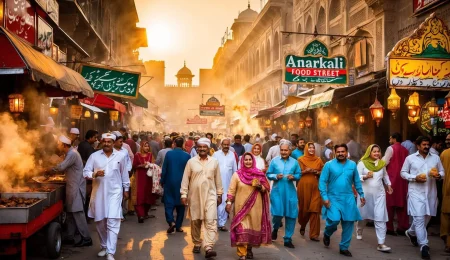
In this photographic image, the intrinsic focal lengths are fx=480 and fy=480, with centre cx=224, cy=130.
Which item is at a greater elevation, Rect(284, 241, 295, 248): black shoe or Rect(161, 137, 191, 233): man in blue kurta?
Rect(161, 137, 191, 233): man in blue kurta

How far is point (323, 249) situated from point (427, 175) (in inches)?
75.5

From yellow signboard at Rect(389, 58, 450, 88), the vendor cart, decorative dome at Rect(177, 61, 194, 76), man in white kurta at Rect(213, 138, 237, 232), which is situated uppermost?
decorative dome at Rect(177, 61, 194, 76)

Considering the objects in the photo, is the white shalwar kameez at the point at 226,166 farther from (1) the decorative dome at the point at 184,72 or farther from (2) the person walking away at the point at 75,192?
(1) the decorative dome at the point at 184,72

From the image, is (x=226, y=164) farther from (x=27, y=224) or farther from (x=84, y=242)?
(x=27, y=224)

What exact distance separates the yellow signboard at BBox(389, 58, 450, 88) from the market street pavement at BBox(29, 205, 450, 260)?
2928 millimetres

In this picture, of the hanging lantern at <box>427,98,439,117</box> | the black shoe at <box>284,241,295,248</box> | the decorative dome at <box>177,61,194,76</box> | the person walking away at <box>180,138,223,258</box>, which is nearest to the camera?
the person walking away at <box>180,138,223,258</box>

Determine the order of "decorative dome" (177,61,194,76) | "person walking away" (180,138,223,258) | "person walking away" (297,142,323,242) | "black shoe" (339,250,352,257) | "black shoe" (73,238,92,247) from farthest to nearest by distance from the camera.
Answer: "decorative dome" (177,61,194,76) < "person walking away" (297,142,323,242) < "black shoe" (73,238,92,247) < "black shoe" (339,250,352,257) < "person walking away" (180,138,223,258)

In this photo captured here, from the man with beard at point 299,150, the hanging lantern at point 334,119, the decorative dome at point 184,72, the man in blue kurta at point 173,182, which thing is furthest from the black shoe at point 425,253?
the decorative dome at point 184,72

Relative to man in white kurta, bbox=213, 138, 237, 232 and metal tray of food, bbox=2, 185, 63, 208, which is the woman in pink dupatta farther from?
man in white kurta, bbox=213, 138, 237, 232

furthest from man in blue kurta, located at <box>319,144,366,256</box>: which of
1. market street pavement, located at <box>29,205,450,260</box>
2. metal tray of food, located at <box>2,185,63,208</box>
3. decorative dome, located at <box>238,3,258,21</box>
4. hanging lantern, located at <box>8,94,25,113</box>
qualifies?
decorative dome, located at <box>238,3,258,21</box>

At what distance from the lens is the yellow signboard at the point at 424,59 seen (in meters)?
9.25

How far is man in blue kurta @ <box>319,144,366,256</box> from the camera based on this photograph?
22.3ft

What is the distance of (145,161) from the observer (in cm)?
1010

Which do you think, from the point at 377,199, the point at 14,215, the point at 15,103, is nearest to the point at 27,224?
the point at 14,215
